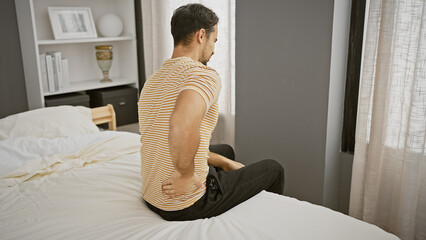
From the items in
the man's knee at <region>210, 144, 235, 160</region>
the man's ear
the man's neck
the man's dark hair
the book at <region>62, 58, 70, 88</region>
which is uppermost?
the man's dark hair

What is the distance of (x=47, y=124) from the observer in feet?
8.05

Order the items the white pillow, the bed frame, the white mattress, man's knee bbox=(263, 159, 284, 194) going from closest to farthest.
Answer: the white mattress → man's knee bbox=(263, 159, 284, 194) → the white pillow → the bed frame

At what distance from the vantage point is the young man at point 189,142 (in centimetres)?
133

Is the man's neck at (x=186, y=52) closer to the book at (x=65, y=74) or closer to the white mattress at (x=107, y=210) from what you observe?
the white mattress at (x=107, y=210)

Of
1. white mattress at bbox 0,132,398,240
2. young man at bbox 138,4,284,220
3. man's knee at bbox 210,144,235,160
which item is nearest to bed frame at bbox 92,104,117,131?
white mattress at bbox 0,132,398,240

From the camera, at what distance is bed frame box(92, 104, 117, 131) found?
2.96 meters

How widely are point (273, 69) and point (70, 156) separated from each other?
1.22m

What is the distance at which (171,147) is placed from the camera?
4.18 feet

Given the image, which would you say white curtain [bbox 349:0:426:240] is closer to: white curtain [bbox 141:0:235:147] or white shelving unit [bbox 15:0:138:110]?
white curtain [bbox 141:0:235:147]

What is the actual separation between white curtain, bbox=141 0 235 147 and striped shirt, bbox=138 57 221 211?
147 centimetres

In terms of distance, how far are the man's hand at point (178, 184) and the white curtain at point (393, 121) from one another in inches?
40.4

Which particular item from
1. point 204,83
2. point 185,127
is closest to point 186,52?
point 204,83

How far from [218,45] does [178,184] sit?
1.75 m

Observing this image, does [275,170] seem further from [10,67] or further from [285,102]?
[10,67]
